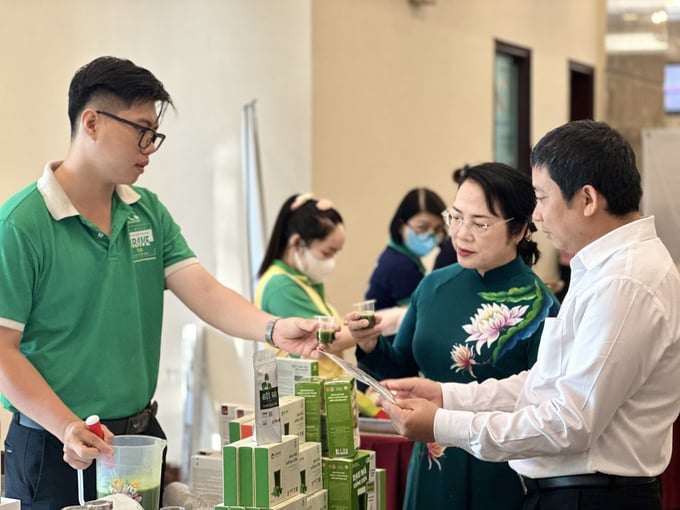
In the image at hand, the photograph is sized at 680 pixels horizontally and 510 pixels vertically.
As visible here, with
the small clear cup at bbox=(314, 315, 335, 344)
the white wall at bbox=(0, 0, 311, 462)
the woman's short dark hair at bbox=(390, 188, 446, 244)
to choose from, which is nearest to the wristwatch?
the small clear cup at bbox=(314, 315, 335, 344)

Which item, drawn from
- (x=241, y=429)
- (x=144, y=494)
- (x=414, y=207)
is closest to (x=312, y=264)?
(x=414, y=207)

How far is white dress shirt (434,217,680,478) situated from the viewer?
6.28 ft

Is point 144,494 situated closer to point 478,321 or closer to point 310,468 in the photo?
point 310,468

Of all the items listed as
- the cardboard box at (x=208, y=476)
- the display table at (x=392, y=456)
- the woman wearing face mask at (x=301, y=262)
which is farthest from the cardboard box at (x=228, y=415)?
the woman wearing face mask at (x=301, y=262)

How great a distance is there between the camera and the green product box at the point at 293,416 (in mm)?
2119

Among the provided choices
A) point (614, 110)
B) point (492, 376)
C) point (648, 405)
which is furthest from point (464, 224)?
point (614, 110)

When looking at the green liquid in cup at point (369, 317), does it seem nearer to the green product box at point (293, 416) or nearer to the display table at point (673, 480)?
the green product box at point (293, 416)

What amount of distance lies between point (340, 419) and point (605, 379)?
2.09 feet

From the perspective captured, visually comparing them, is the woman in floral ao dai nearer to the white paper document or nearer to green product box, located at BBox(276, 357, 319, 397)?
green product box, located at BBox(276, 357, 319, 397)

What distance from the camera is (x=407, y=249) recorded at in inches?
211

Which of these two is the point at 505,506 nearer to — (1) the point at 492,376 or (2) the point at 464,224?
(1) the point at 492,376

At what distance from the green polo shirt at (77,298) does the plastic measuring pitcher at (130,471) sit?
1.17 ft

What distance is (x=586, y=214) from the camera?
2025mm

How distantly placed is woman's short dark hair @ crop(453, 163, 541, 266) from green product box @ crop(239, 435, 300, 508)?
0.95m
